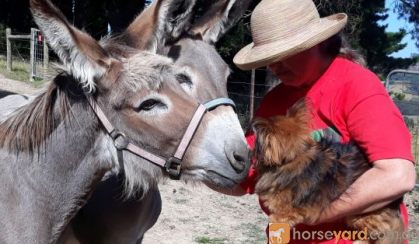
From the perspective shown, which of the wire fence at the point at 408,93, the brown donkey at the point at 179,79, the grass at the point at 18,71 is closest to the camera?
the brown donkey at the point at 179,79

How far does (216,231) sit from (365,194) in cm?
349

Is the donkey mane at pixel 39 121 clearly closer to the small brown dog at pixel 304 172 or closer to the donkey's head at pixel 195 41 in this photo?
the donkey's head at pixel 195 41

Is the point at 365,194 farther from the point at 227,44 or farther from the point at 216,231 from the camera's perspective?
the point at 227,44

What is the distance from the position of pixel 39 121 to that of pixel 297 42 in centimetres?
117

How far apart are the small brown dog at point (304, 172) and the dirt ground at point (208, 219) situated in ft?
9.39

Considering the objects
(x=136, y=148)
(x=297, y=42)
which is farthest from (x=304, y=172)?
(x=136, y=148)

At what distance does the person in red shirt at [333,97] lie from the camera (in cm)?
165

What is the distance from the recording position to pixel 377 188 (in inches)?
64.8

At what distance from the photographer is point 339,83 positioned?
1836mm

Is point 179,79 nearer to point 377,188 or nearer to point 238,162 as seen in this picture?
point 238,162

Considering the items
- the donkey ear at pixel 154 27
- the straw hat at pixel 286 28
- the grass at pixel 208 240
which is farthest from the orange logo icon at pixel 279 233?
the grass at pixel 208 240

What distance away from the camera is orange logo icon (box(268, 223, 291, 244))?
72.8 inches

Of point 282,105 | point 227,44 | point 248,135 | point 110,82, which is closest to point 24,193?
point 110,82

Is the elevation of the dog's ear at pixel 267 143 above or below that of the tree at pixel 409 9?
above
